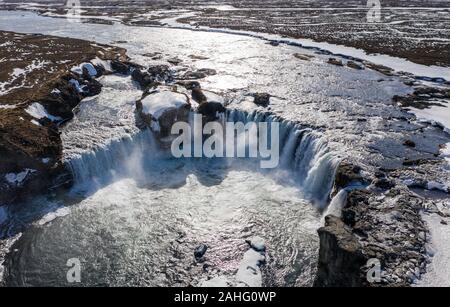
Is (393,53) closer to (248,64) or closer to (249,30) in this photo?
(248,64)

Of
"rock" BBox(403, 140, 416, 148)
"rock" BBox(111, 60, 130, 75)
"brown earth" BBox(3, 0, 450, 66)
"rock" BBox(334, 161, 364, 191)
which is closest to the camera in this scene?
"rock" BBox(334, 161, 364, 191)

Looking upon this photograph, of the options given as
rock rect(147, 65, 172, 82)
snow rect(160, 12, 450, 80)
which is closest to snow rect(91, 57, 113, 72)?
rock rect(147, 65, 172, 82)

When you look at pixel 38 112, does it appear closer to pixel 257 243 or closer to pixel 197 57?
pixel 257 243

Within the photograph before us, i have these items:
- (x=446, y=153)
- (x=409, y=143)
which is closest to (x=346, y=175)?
(x=409, y=143)

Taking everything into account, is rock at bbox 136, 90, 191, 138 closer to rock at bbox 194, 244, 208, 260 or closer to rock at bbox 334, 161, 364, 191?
rock at bbox 194, 244, 208, 260

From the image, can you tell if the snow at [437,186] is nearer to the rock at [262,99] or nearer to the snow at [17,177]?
the rock at [262,99]

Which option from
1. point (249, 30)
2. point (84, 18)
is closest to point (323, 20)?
point (249, 30)
